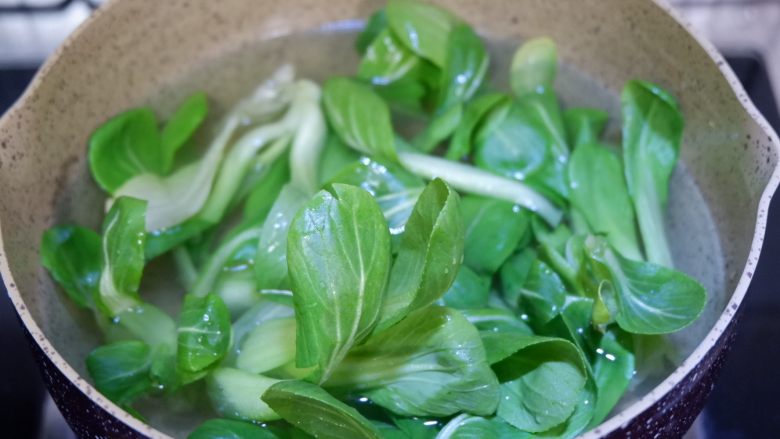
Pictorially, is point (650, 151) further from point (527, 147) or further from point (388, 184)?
point (388, 184)

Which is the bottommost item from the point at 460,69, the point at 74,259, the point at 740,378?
the point at 740,378

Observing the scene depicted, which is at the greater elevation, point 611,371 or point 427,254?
point 427,254

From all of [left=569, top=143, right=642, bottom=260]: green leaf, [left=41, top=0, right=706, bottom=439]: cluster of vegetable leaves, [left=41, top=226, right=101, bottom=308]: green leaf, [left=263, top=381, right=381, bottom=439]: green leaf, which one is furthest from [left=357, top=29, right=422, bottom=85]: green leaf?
[left=263, top=381, right=381, bottom=439]: green leaf

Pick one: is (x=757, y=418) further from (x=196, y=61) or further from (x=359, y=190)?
(x=196, y=61)

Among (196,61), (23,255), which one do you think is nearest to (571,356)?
(23,255)

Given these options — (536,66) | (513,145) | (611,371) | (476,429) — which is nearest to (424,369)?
(476,429)

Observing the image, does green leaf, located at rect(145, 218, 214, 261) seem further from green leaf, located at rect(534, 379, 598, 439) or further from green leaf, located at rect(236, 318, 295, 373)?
green leaf, located at rect(534, 379, 598, 439)

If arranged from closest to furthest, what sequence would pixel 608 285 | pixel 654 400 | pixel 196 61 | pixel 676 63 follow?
1. pixel 654 400
2. pixel 608 285
3. pixel 676 63
4. pixel 196 61
